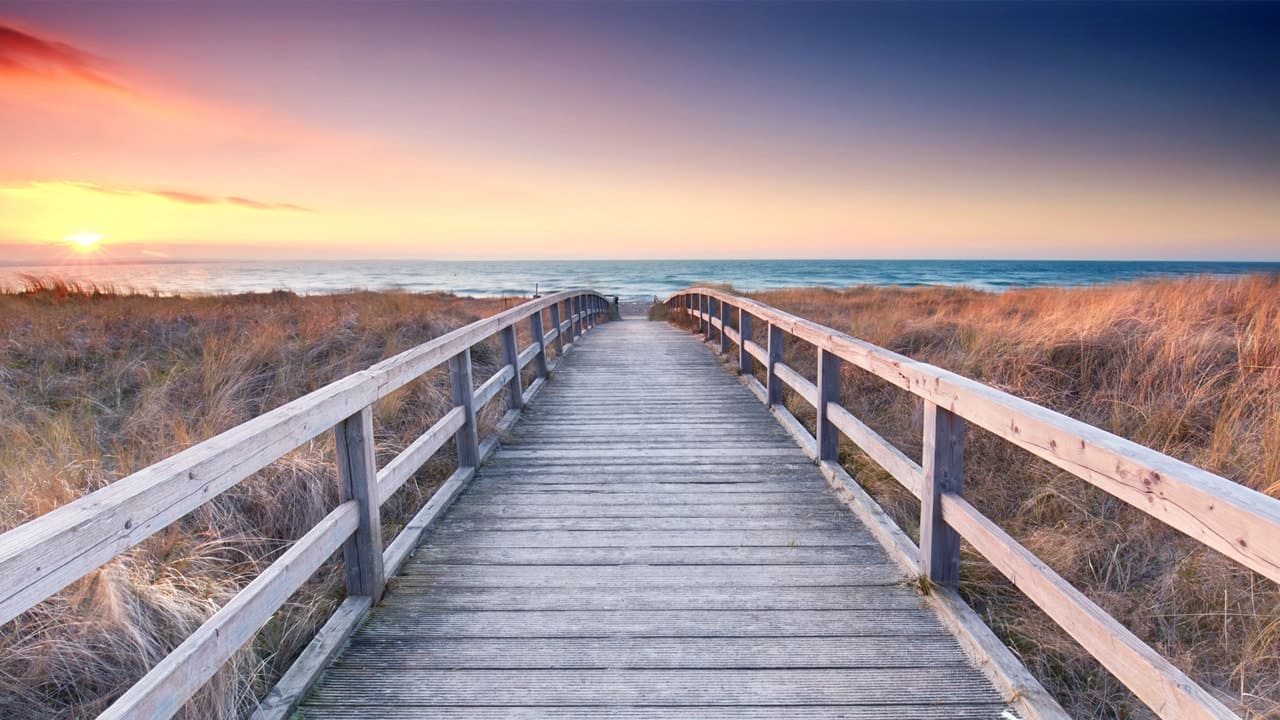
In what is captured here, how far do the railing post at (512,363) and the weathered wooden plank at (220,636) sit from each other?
329cm

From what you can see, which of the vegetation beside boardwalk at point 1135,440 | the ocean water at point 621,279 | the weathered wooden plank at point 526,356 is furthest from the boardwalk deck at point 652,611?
the ocean water at point 621,279

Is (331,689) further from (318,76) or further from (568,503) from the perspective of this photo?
(318,76)

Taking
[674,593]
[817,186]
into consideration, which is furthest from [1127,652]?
[817,186]

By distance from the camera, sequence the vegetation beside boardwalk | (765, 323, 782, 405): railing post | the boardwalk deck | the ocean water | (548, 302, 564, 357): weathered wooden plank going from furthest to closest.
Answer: the ocean water < (548, 302, 564, 357): weathered wooden plank < (765, 323, 782, 405): railing post < the vegetation beside boardwalk < the boardwalk deck

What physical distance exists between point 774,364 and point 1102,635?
420 cm

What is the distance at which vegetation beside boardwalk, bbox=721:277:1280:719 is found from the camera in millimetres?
2400

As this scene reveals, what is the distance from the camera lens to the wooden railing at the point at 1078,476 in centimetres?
127

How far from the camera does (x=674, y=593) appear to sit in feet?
9.02

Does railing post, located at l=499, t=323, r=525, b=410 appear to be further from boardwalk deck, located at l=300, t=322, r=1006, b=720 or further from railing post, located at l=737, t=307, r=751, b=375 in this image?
railing post, located at l=737, t=307, r=751, b=375

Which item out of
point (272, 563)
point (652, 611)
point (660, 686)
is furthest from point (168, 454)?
point (660, 686)

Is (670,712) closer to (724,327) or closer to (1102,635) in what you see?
(1102,635)

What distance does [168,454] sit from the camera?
4.23 meters

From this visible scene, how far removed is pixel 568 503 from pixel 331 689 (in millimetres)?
1837

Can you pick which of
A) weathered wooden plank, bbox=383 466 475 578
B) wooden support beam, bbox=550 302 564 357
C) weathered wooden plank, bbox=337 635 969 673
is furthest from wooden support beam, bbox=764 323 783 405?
wooden support beam, bbox=550 302 564 357
